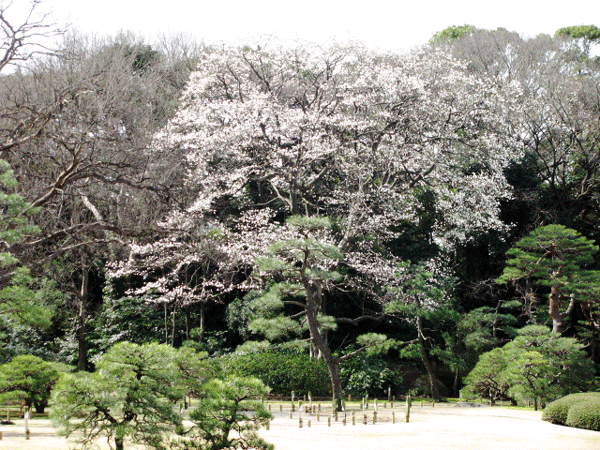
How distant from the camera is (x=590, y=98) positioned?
2011 centimetres

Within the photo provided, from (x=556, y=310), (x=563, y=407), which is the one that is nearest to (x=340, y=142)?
(x=556, y=310)

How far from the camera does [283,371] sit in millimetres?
15516

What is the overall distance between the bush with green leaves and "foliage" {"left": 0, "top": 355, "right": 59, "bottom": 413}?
17.4ft

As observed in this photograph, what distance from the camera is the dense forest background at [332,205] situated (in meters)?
15.6

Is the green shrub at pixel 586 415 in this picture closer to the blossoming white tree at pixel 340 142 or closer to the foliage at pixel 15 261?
the blossoming white tree at pixel 340 142

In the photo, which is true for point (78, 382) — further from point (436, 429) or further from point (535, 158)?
point (535, 158)

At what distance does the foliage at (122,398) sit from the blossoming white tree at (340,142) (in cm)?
821

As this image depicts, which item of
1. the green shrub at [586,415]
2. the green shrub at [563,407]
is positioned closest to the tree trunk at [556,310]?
the green shrub at [563,407]

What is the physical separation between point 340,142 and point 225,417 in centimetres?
Result: 1048

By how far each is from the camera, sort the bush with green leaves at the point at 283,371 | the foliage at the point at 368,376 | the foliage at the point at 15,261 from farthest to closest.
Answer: the foliage at the point at 368,376 → the bush with green leaves at the point at 283,371 → the foliage at the point at 15,261

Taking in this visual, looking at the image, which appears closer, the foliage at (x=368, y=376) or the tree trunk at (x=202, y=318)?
the foliage at (x=368, y=376)

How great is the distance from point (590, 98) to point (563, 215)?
4.38 meters

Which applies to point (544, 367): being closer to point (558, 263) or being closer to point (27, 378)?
point (558, 263)

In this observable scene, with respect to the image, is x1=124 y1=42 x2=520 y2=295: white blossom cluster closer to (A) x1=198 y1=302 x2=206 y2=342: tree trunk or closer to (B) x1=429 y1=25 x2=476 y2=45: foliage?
(A) x1=198 y1=302 x2=206 y2=342: tree trunk
